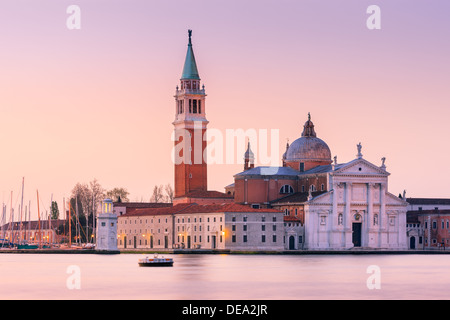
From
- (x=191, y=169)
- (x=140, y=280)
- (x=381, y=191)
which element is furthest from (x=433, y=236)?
(x=140, y=280)

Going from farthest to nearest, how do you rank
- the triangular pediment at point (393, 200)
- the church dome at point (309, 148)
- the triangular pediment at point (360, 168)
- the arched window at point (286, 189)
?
the church dome at point (309, 148), the arched window at point (286, 189), the triangular pediment at point (393, 200), the triangular pediment at point (360, 168)

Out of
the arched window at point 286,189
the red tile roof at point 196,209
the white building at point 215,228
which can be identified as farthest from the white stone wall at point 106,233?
the arched window at point 286,189

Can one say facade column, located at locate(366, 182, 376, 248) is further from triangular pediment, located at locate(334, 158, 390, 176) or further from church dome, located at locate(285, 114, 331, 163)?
church dome, located at locate(285, 114, 331, 163)

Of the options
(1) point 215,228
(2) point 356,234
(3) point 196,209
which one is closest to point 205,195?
(3) point 196,209

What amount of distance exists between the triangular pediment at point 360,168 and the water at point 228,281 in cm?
2515

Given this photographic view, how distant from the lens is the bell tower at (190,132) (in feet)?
375

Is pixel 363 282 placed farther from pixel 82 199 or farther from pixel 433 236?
pixel 82 199

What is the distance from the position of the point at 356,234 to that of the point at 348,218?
2.43 m

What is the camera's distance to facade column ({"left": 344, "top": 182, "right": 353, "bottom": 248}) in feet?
335

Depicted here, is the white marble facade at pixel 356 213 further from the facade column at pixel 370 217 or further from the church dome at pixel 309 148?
the church dome at pixel 309 148

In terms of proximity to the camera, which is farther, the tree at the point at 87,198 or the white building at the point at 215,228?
the tree at the point at 87,198
